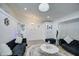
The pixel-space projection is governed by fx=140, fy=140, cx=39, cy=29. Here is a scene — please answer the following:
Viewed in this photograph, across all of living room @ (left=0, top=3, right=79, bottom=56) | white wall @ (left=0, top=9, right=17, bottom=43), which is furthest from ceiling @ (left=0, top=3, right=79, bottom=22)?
white wall @ (left=0, top=9, right=17, bottom=43)

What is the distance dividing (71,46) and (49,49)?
1.19 ft

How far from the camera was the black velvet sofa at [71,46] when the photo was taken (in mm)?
2213

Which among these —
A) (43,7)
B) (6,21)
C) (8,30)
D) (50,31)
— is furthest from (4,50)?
(43,7)

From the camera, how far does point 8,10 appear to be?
2.25 metres

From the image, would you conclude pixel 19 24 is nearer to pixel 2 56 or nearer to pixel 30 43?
pixel 30 43

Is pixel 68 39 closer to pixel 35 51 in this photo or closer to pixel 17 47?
pixel 35 51

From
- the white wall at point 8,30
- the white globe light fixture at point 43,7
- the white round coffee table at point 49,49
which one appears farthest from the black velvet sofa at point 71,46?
the white wall at point 8,30

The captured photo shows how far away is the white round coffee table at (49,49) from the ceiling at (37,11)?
1.41ft

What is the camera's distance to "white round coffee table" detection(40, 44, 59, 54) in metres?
2.26

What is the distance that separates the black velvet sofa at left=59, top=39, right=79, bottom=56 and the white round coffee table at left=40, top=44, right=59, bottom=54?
0.12 m

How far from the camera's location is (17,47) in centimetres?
230

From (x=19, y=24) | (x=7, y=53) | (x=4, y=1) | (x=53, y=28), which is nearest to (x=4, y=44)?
(x=7, y=53)

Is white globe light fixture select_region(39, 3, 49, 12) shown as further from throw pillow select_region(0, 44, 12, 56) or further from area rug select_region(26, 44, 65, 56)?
throw pillow select_region(0, 44, 12, 56)

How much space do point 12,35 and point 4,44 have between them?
0.19 m
